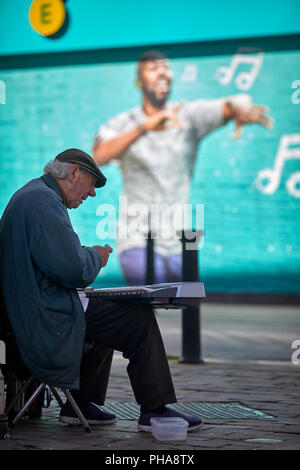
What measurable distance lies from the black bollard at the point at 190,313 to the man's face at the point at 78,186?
3.28 metres

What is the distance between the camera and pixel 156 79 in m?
19.0

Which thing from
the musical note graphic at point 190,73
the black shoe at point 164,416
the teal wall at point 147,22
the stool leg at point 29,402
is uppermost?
the teal wall at point 147,22

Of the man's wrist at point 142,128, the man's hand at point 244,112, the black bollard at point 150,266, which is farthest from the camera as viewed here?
the man's wrist at point 142,128

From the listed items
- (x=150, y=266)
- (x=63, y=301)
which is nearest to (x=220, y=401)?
(x=63, y=301)

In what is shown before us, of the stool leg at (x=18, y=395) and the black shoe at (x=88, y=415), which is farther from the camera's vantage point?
the black shoe at (x=88, y=415)

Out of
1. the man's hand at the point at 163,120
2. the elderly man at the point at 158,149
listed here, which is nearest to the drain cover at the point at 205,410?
the elderly man at the point at 158,149

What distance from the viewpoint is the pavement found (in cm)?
422

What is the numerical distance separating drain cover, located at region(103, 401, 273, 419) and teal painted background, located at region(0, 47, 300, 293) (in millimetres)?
13011

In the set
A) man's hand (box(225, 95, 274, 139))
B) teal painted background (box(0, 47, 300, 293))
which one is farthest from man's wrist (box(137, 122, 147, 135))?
man's hand (box(225, 95, 274, 139))
